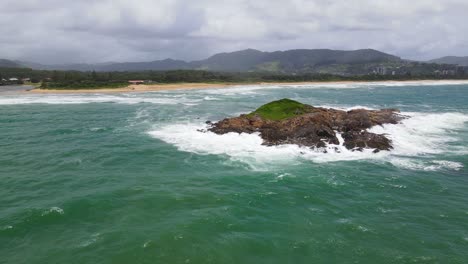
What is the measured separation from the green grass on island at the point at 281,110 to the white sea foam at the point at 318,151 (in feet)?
19.0

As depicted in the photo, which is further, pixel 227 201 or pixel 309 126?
pixel 309 126

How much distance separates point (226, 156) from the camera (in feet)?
109

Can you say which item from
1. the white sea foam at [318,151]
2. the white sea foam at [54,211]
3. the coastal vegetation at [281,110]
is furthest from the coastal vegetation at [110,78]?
the white sea foam at [54,211]

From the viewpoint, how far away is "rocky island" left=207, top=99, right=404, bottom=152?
36.2 meters

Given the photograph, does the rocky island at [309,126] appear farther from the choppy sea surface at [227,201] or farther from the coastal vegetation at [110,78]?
the coastal vegetation at [110,78]

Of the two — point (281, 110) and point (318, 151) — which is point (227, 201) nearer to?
point (318, 151)

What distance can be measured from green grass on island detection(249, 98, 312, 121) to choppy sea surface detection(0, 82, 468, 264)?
614cm

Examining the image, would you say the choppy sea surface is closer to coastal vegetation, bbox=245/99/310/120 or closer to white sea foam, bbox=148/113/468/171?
white sea foam, bbox=148/113/468/171

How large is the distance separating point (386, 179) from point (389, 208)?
521 centimetres

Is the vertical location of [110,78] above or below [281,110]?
above

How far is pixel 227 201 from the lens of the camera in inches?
909

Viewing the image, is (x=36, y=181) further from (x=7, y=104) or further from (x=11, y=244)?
(x=7, y=104)

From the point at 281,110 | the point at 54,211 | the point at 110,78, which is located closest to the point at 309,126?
the point at 281,110

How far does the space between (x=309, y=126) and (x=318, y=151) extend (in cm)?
447
